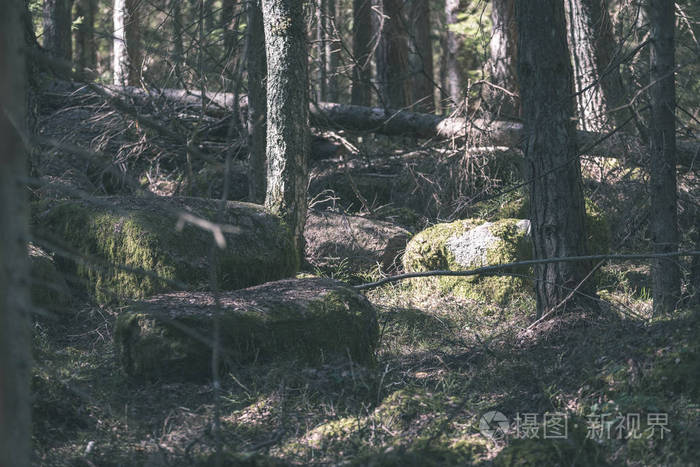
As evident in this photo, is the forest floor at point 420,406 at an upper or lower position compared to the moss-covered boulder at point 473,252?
lower

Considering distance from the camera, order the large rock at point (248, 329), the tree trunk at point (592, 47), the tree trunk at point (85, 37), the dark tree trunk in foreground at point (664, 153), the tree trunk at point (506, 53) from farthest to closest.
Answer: the tree trunk at point (85, 37) < the tree trunk at point (506, 53) < the tree trunk at point (592, 47) < the dark tree trunk in foreground at point (664, 153) < the large rock at point (248, 329)

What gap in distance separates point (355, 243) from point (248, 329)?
3.61 metres

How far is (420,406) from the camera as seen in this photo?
166 inches

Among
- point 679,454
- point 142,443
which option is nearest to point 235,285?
point 142,443

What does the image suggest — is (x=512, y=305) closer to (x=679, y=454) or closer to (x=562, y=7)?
(x=562, y=7)

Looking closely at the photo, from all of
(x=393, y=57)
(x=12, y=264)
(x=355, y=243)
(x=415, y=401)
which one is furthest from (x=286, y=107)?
(x=393, y=57)

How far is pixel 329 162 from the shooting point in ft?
34.7

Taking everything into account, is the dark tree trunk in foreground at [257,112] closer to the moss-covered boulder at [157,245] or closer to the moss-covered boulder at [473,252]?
the moss-covered boulder at [157,245]

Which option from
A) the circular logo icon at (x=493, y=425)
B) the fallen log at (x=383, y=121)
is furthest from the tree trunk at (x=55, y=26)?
the circular logo icon at (x=493, y=425)

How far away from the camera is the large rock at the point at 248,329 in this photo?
4781 millimetres

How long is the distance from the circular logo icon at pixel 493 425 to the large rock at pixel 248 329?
1.35 meters

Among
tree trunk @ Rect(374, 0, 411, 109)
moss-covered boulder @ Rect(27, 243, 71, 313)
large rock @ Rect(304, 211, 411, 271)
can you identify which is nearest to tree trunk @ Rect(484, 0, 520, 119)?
tree trunk @ Rect(374, 0, 411, 109)

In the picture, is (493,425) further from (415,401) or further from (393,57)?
(393,57)

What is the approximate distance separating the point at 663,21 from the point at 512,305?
10.4 feet
